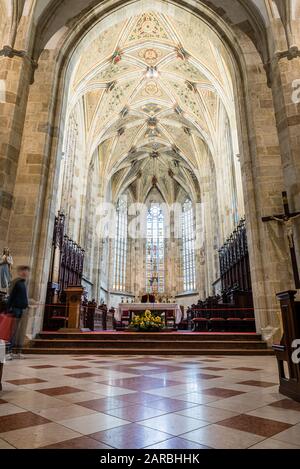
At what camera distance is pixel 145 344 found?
7023mm

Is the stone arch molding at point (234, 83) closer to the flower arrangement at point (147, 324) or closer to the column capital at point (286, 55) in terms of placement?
the column capital at point (286, 55)

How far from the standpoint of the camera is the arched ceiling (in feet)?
43.6

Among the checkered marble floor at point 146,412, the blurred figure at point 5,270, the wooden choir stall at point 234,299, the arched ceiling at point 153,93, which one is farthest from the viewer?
the arched ceiling at point 153,93

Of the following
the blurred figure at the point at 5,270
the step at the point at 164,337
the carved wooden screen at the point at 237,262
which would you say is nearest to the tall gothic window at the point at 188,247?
the carved wooden screen at the point at 237,262

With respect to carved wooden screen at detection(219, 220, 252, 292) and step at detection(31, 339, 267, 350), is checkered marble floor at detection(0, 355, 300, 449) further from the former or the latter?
carved wooden screen at detection(219, 220, 252, 292)

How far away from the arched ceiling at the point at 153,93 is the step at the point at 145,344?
28.9 feet

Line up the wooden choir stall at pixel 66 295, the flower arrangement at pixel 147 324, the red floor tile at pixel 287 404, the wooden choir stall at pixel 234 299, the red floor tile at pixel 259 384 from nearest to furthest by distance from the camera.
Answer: the red floor tile at pixel 287 404, the red floor tile at pixel 259 384, the flower arrangement at pixel 147 324, the wooden choir stall at pixel 66 295, the wooden choir stall at pixel 234 299

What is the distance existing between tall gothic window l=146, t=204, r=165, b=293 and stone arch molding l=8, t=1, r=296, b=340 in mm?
17973

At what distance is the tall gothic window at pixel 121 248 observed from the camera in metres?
25.4

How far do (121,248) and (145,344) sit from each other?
64.2 ft

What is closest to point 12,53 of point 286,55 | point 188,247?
point 286,55

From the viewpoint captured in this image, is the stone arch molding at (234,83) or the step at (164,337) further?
the stone arch molding at (234,83)
